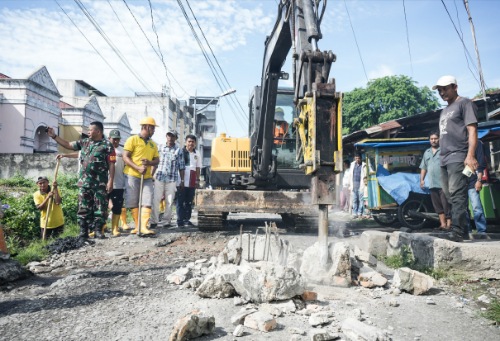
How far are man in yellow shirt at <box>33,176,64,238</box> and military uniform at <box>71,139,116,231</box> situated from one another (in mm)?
620

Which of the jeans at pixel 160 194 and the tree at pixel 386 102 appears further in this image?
the tree at pixel 386 102

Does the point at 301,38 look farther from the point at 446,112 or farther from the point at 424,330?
the point at 424,330

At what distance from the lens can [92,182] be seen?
211 inches

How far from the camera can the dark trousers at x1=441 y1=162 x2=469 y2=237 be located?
3783 millimetres

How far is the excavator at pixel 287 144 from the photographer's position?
10.6 feet

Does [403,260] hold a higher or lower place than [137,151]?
lower

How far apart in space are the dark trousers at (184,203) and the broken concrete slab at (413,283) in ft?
16.3

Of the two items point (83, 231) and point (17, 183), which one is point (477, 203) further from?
point (17, 183)

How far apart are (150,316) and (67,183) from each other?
12.0 metres

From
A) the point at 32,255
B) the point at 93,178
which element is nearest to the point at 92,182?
the point at 93,178

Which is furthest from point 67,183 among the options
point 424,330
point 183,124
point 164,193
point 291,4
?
point 183,124

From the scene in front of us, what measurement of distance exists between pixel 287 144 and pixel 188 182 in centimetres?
221

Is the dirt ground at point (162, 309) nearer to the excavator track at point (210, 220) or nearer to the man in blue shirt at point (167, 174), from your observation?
the excavator track at point (210, 220)

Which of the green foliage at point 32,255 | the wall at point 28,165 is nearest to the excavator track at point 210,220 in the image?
the green foliage at point 32,255
